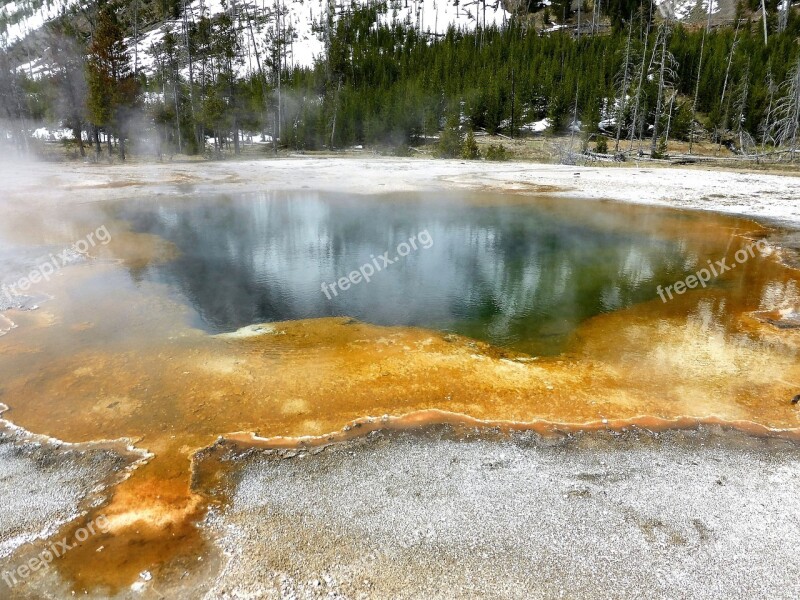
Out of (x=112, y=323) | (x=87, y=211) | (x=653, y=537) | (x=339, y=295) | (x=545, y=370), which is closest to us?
(x=653, y=537)

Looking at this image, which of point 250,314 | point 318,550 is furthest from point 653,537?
point 250,314

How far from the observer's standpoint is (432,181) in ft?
76.8

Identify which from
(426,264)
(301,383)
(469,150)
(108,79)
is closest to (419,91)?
(469,150)

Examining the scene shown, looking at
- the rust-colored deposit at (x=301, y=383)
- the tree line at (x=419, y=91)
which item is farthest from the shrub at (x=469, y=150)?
the rust-colored deposit at (x=301, y=383)

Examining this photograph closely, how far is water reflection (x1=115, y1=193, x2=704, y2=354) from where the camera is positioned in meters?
8.13

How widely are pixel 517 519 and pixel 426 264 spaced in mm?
7632

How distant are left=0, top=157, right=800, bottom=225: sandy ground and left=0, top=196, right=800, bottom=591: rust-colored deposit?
1093 centimetres

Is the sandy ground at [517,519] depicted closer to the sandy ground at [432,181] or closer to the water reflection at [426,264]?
the water reflection at [426,264]

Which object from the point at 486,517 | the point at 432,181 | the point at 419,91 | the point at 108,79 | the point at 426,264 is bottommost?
the point at 486,517

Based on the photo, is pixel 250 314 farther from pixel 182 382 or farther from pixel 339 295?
pixel 182 382

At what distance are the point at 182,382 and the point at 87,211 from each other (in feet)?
43.4

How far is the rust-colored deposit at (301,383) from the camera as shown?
13.3 feet

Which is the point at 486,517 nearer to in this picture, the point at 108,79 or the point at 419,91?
the point at 108,79

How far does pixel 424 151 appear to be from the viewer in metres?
41.8
